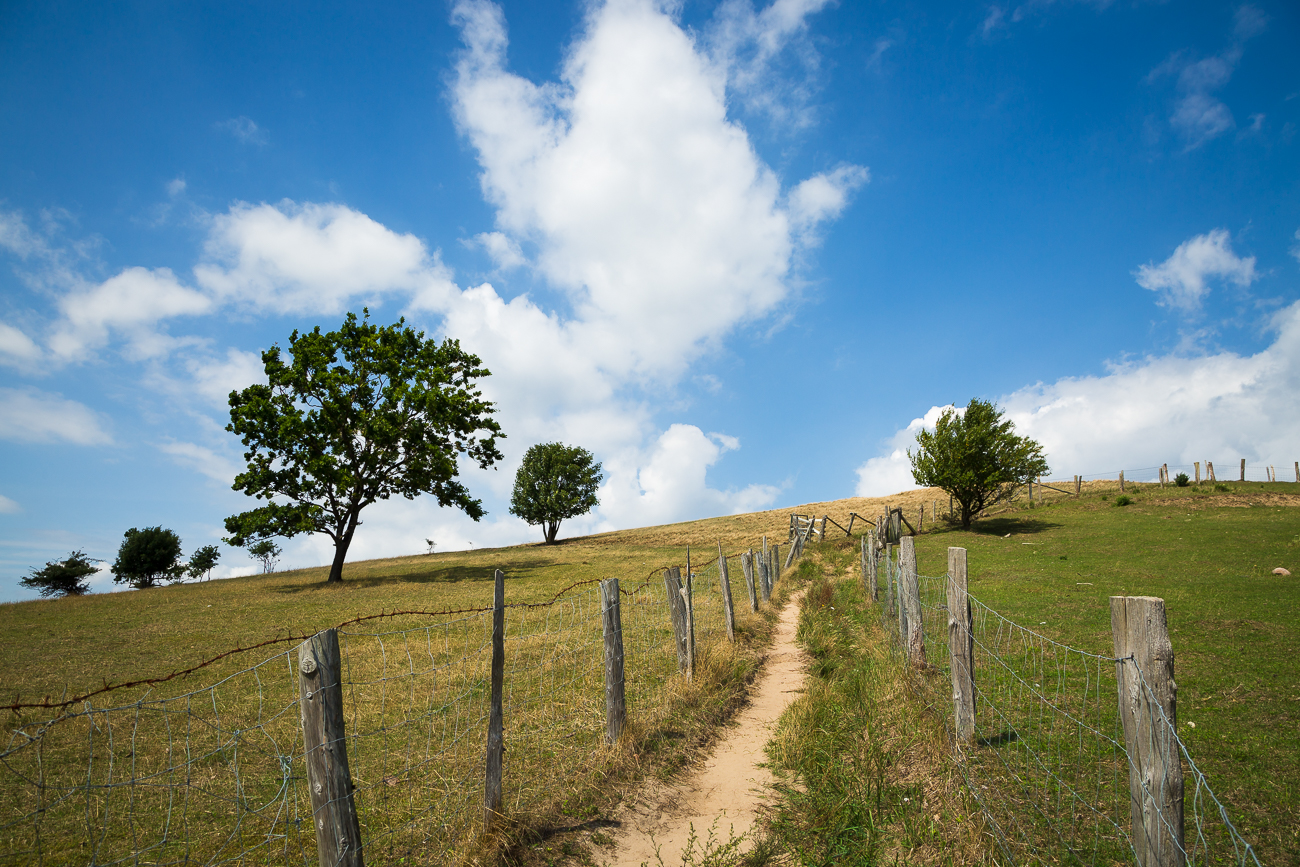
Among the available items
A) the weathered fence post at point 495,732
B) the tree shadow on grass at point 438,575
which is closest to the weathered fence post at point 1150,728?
the weathered fence post at point 495,732

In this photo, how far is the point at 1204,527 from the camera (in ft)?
87.4

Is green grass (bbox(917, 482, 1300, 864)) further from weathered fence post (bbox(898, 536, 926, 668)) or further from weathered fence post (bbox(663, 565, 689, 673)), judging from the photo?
weathered fence post (bbox(663, 565, 689, 673))

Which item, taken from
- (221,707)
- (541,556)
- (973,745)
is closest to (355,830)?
(973,745)

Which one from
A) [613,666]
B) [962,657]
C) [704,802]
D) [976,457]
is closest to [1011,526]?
[976,457]

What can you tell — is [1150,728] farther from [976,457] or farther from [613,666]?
[976,457]

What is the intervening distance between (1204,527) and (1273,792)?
27741mm

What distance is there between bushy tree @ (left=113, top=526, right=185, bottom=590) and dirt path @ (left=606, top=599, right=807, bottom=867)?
193ft

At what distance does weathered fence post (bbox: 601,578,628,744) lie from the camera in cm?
656

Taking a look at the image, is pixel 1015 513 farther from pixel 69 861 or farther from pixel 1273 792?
pixel 69 861

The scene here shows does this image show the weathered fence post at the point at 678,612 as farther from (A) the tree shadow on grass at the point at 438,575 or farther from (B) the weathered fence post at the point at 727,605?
(A) the tree shadow on grass at the point at 438,575

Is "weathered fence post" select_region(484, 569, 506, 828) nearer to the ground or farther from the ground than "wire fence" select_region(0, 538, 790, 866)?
farther from the ground

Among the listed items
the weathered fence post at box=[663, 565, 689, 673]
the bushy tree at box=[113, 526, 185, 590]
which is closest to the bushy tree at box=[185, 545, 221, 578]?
the bushy tree at box=[113, 526, 185, 590]

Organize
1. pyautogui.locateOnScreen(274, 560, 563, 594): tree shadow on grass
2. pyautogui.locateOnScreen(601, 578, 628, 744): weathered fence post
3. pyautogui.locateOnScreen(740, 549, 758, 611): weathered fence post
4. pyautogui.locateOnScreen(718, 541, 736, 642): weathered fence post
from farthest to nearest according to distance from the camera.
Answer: pyautogui.locateOnScreen(274, 560, 563, 594): tree shadow on grass
pyautogui.locateOnScreen(740, 549, 758, 611): weathered fence post
pyautogui.locateOnScreen(718, 541, 736, 642): weathered fence post
pyautogui.locateOnScreen(601, 578, 628, 744): weathered fence post

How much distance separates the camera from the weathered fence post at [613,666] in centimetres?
656
